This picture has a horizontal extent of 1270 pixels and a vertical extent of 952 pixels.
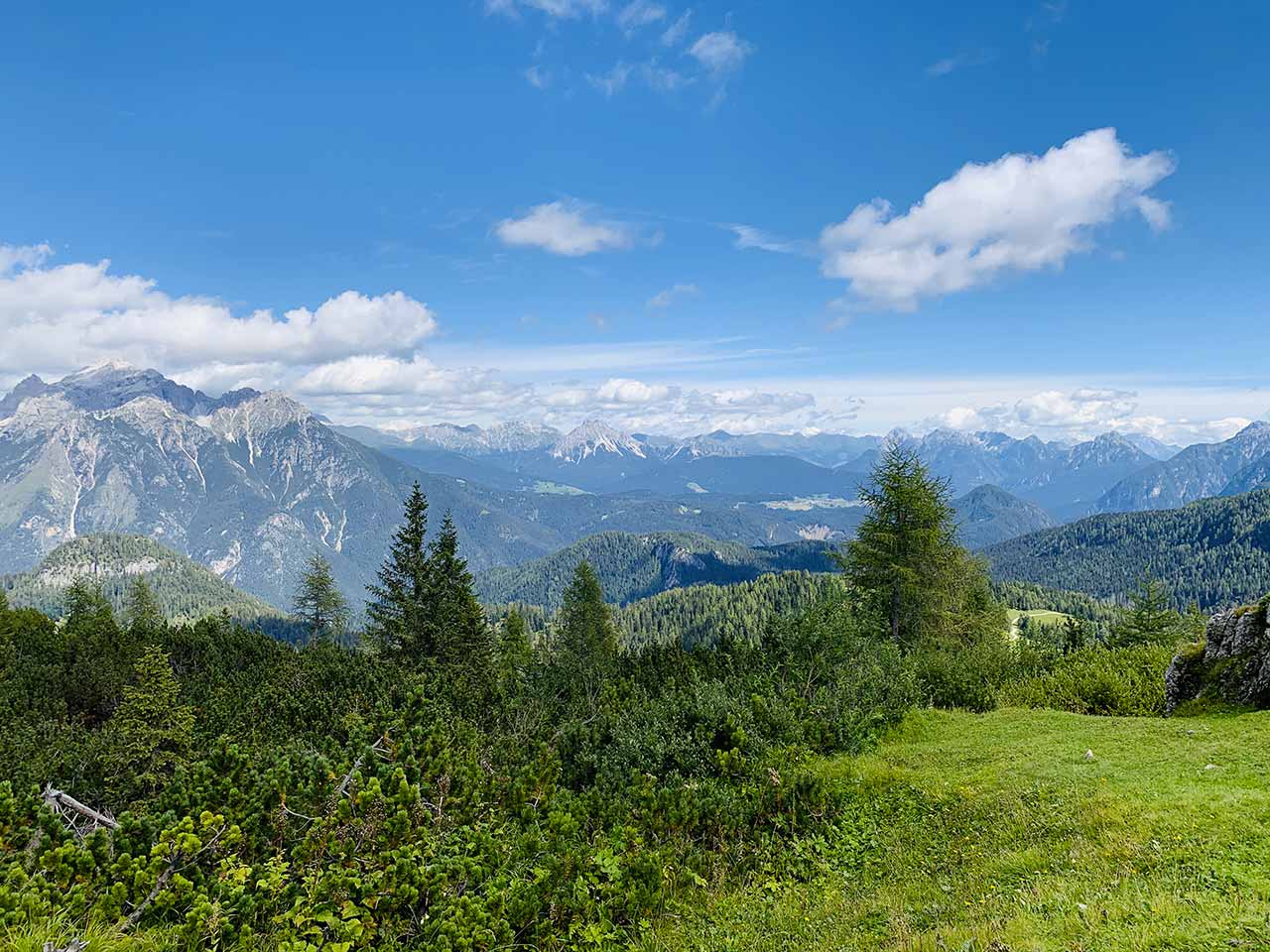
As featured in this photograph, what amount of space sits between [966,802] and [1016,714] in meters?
8.71

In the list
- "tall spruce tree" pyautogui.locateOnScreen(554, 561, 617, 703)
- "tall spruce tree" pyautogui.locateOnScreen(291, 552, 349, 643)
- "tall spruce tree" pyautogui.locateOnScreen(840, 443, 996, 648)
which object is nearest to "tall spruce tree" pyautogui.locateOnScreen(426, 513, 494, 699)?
"tall spruce tree" pyautogui.locateOnScreen(554, 561, 617, 703)

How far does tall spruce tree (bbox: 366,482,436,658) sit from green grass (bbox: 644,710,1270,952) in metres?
25.7

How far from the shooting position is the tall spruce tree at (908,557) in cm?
3294

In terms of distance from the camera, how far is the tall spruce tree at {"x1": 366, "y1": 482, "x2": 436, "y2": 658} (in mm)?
33500

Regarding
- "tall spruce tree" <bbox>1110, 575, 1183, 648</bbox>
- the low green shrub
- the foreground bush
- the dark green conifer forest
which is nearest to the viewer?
the dark green conifer forest

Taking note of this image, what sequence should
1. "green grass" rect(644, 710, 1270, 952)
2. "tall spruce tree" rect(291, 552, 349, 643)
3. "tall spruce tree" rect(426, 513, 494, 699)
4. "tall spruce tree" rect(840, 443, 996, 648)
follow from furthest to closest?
"tall spruce tree" rect(291, 552, 349, 643)
"tall spruce tree" rect(426, 513, 494, 699)
"tall spruce tree" rect(840, 443, 996, 648)
"green grass" rect(644, 710, 1270, 952)

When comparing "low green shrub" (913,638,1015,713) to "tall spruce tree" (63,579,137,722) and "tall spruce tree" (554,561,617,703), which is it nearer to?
"tall spruce tree" (63,579,137,722)

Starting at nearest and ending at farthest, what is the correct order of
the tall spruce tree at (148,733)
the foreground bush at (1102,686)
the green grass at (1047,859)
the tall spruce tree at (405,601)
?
1. the green grass at (1047,859)
2. the tall spruce tree at (148,733)
3. the foreground bush at (1102,686)
4. the tall spruce tree at (405,601)

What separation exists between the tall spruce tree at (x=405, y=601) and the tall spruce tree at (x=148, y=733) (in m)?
14.8

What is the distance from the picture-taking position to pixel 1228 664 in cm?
1630

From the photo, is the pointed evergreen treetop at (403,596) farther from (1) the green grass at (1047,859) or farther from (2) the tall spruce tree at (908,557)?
(1) the green grass at (1047,859)

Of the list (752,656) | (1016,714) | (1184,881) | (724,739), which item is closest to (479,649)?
(752,656)

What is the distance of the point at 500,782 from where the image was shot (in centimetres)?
1111

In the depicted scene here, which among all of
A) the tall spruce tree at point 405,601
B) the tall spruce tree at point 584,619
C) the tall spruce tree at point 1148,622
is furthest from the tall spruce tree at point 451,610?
the tall spruce tree at point 1148,622
